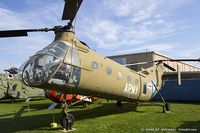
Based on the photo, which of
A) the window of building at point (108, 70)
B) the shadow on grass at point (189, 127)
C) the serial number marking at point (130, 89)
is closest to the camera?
the shadow on grass at point (189, 127)

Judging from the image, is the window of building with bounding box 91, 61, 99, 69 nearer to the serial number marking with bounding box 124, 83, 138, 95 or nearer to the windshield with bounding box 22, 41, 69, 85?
the windshield with bounding box 22, 41, 69, 85

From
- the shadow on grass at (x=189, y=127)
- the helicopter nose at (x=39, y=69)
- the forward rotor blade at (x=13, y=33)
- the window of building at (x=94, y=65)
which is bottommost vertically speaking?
the shadow on grass at (x=189, y=127)

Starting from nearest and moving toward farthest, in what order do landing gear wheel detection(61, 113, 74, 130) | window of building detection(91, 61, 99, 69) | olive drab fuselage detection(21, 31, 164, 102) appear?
olive drab fuselage detection(21, 31, 164, 102), landing gear wheel detection(61, 113, 74, 130), window of building detection(91, 61, 99, 69)

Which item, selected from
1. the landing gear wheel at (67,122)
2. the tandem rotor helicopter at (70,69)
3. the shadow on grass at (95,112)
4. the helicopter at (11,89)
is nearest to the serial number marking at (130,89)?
the tandem rotor helicopter at (70,69)

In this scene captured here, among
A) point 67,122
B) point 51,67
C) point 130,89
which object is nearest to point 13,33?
point 51,67

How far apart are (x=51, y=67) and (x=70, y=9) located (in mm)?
2120

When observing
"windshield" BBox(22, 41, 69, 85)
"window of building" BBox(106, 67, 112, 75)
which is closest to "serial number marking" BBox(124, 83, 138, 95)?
"window of building" BBox(106, 67, 112, 75)

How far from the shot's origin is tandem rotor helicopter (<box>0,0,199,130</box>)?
386 inches

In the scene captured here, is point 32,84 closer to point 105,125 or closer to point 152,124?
point 105,125

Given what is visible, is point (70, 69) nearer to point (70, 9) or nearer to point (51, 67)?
point (51, 67)

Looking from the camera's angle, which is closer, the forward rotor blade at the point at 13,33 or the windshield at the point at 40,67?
the windshield at the point at 40,67

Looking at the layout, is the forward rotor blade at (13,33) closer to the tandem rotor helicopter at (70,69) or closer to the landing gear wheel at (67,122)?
the tandem rotor helicopter at (70,69)

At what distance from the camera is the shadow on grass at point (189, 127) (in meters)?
9.95

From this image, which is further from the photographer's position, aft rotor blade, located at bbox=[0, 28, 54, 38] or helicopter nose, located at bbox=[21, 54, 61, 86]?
aft rotor blade, located at bbox=[0, 28, 54, 38]
